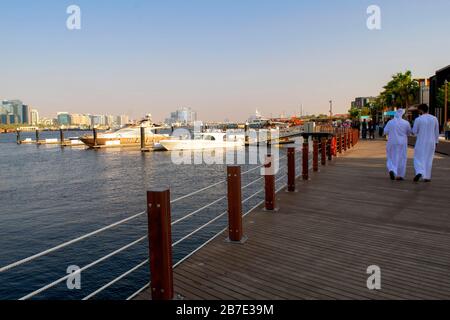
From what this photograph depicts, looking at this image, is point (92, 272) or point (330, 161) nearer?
point (92, 272)

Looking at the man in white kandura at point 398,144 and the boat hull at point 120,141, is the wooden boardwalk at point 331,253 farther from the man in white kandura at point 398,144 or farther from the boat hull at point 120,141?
→ the boat hull at point 120,141

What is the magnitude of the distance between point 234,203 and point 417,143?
25.5 feet

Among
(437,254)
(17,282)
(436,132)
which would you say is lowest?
(17,282)

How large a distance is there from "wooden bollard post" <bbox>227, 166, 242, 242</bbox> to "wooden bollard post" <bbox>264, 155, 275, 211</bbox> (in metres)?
1.95

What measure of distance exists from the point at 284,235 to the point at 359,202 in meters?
3.26

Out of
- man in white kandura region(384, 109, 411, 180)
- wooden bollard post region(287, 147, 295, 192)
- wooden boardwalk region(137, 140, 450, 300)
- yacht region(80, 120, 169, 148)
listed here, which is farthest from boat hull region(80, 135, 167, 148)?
wooden boardwalk region(137, 140, 450, 300)

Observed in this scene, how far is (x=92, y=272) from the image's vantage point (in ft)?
35.1

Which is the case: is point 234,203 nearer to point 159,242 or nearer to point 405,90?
point 159,242

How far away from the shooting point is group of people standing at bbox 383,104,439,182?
1073cm

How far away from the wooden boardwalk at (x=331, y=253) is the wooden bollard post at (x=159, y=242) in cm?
32

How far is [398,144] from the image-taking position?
11266mm

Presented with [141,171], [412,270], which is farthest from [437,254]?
[141,171]
